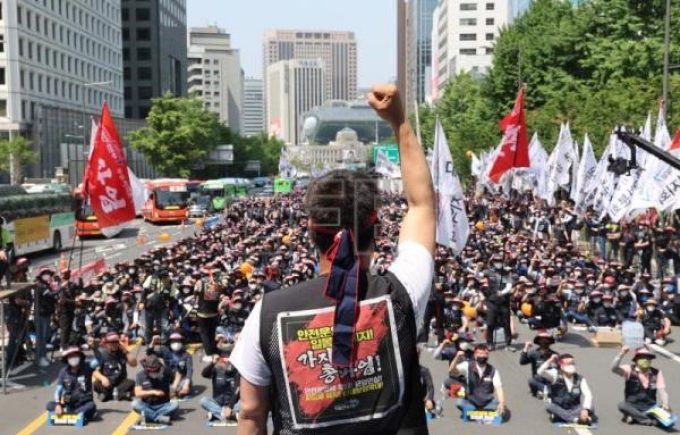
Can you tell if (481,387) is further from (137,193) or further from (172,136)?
(172,136)

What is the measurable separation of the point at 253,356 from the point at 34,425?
10114 mm

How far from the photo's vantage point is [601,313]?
690 inches

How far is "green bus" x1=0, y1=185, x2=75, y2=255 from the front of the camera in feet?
96.6

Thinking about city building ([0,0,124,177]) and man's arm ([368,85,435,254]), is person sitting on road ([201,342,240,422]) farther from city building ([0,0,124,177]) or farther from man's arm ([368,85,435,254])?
city building ([0,0,124,177])

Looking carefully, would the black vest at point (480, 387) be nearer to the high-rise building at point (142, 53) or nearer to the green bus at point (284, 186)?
the green bus at point (284, 186)

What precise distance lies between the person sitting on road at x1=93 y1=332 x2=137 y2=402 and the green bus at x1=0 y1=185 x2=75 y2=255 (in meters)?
14.9

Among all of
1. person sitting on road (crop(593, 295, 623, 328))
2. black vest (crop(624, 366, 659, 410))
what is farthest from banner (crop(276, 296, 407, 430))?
person sitting on road (crop(593, 295, 623, 328))

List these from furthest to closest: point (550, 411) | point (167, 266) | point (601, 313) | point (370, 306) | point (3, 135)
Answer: point (3, 135)
point (167, 266)
point (601, 313)
point (550, 411)
point (370, 306)

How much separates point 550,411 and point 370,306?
9.51 metres

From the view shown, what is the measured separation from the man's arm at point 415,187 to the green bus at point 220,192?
183 ft

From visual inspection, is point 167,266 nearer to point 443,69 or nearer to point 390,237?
point 390,237

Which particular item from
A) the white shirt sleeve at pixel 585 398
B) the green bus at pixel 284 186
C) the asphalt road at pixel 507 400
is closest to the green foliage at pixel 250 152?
the green bus at pixel 284 186

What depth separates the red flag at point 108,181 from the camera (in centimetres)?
1473

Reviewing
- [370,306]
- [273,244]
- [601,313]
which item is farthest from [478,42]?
[370,306]
